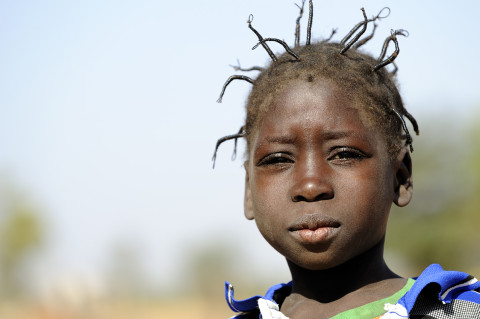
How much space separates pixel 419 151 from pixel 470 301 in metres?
18.7

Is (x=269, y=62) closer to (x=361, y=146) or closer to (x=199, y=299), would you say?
(x=361, y=146)

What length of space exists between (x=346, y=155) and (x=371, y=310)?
0.58 meters

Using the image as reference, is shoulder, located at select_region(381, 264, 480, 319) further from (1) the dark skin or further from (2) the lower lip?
(2) the lower lip

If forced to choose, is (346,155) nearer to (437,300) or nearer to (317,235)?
(317,235)

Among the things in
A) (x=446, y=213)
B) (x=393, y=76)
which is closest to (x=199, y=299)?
(x=446, y=213)

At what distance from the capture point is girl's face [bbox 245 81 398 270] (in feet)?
8.55

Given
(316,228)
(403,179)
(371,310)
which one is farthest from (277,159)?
(371,310)

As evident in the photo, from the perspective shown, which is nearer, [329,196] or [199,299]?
[329,196]

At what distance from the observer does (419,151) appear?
67.6ft

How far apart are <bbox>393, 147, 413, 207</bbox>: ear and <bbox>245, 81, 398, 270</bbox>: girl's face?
3.0 inches

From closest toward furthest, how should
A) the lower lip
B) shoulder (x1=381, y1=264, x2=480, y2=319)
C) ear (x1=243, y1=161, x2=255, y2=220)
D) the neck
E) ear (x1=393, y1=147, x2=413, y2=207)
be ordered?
shoulder (x1=381, y1=264, x2=480, y2=319) < the lower lip < the neck < ear (x1=393, y1=147, x2=413, y2=207) < ear (x1=243, y1=161, x2=255, y2=220)

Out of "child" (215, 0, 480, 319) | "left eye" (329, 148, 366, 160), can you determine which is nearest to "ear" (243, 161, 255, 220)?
"child" (215, 0, 480, 319)

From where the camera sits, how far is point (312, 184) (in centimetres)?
260

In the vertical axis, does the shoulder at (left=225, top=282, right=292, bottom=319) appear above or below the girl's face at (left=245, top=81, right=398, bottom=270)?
below
